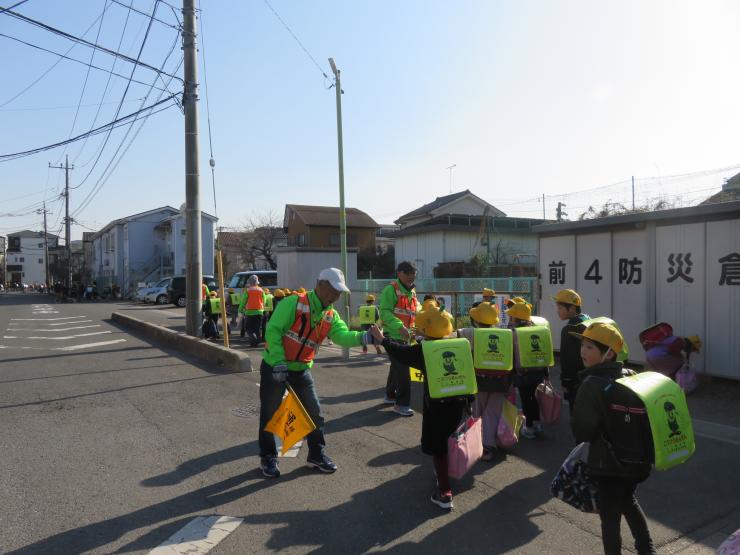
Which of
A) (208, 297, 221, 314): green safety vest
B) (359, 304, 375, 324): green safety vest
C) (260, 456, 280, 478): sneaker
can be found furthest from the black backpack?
(208, 297, 221, 314): green safety vest

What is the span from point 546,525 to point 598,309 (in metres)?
6.34

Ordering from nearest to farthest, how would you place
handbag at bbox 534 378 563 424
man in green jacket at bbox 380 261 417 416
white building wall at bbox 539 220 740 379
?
handbag at bbox 534 378 563 424
man in green jacket at bbox 380 261 417 416
white building wall at bbox 539 220 740 379

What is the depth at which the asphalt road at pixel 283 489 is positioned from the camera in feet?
11.8

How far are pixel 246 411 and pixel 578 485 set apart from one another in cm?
463

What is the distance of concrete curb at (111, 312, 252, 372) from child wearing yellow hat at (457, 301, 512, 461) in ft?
18.0

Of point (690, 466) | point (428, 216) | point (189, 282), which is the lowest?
point (690, 466)

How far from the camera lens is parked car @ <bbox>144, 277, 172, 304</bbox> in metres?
34.8

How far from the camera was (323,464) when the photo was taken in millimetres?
4746

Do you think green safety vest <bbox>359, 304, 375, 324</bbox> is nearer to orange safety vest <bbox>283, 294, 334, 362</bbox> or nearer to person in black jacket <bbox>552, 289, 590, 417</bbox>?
person in black jacket <bbox>552, 289, 590, 417</bbox>

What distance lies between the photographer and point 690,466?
16.3ft

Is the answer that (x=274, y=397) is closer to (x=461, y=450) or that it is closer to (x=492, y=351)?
(x=461, y=450)

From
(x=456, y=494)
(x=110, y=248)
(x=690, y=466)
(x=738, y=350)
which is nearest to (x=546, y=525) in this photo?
(x=456, y=494)

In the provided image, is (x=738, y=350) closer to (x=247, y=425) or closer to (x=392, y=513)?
(x=392, y=513)

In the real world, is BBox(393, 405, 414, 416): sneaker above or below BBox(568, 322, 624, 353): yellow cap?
below
